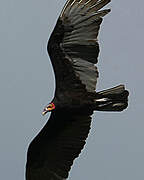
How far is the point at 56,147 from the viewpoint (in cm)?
1734

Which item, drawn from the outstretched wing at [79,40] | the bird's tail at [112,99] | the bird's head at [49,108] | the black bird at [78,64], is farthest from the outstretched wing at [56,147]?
the outstretched wing at [79,40]

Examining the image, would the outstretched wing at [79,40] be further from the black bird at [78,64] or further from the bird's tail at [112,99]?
the bird's tail at [112,99]

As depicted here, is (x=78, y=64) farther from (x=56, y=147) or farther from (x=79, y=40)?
(x=56, y=147)

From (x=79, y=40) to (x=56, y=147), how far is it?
2.98 metres

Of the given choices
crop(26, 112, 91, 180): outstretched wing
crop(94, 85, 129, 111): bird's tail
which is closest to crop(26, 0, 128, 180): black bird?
crop(94, 85, 129, 111): bird's tail

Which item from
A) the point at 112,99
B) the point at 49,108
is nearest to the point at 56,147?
the point at 49,108

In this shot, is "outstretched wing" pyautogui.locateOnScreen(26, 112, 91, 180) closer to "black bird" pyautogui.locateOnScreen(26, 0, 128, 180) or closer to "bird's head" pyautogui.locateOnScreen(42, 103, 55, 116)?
"black bird" pyautogui.locateOnScreen(26, 0, 128, 180)

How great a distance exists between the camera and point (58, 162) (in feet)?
56.7

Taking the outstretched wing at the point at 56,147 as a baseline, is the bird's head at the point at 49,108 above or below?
above

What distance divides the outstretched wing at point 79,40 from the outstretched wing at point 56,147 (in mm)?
1246

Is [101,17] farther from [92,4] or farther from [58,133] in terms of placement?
[58,133]

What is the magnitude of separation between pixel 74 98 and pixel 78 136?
4.53 feet

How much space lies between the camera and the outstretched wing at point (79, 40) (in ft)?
50.8

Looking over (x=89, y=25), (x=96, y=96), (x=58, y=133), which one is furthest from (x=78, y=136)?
(x=89, y=25)
